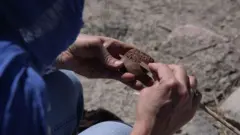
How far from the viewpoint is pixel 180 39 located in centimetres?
209

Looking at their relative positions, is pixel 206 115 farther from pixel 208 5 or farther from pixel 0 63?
pixel 0 63

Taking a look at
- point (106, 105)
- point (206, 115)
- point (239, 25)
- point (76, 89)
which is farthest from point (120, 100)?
point (239, 25)

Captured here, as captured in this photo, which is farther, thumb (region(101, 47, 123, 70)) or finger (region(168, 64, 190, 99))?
thumb (region(101, 47, 123, 70))

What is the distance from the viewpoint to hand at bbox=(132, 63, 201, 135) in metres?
1.21

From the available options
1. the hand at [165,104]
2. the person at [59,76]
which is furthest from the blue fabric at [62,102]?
the hand at [165,104]

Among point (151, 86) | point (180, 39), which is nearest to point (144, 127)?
point (151, 86)

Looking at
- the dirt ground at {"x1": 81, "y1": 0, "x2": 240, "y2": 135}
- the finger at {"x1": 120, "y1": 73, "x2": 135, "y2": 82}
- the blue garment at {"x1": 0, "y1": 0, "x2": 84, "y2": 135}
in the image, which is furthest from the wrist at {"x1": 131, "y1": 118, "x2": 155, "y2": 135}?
the dirt ground at {"x1": 81, "y1": 0, "x2": 240, "y2": 135}

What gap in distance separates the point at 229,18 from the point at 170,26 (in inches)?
9.1

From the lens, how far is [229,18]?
2201 millimetres

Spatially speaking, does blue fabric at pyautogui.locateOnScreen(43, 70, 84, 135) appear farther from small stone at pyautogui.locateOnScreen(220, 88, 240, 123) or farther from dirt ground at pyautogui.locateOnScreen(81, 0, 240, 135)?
small stone at pyautogui.locateOnScreen(220, 88, 240, 123)

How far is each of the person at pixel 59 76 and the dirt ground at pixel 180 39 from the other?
41 cm

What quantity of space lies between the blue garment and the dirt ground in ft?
2.89

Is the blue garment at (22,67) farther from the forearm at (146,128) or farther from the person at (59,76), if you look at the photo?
the forearm at (146,128)

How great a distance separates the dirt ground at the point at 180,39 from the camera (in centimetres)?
187
